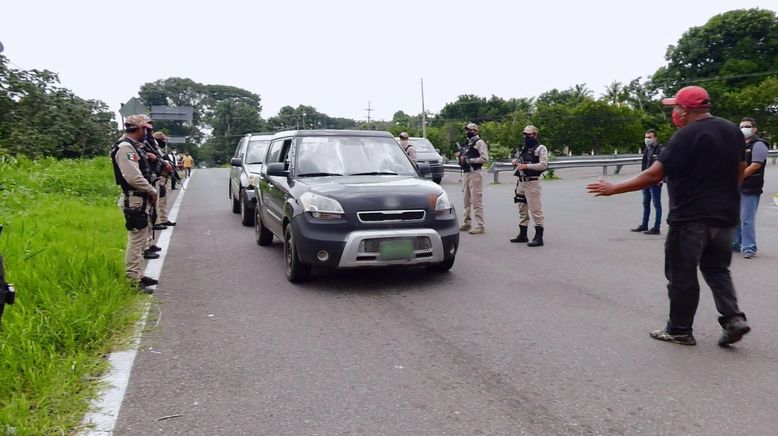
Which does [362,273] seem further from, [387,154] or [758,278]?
[758,278]

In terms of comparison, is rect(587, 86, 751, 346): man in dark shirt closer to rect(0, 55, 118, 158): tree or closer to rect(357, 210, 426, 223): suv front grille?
rect(357, 210, 426, 223): suv front grille

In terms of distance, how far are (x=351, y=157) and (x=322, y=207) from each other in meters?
1.35

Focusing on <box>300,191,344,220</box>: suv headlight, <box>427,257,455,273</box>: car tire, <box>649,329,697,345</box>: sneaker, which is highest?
<box>300,191,344,220</box>: suv headlight

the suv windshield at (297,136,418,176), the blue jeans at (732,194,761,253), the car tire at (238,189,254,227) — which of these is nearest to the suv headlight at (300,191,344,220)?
the suv windshield at (297,136,418,176)

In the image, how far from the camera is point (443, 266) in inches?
289

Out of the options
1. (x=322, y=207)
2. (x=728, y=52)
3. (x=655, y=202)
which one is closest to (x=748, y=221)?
(x=655, y=202)

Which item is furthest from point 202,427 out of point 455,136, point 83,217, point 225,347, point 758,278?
point 455,136

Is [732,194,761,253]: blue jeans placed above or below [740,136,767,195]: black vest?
below

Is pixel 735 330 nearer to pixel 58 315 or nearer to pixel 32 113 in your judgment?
pixel 58 315

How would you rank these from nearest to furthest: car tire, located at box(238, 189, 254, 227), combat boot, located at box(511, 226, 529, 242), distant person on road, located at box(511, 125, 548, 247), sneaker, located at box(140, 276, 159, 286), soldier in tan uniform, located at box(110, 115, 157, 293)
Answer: soldier in tan uniform, located at box(110, 115, 157, 293) → sneaker, located at box(140, 276, 159, 286) → distant person on road, located at box(511, 125, 548, 247) → combat boot, located at box(511, 226, 529, 242) → car tire, located at box(238, 189, 254, 227)

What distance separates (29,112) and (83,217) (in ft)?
32.5

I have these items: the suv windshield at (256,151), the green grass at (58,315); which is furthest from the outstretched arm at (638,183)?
the suv windshield at (256,151)

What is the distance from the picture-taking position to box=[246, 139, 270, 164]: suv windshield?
500 inches

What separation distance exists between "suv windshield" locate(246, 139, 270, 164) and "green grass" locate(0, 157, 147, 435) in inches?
122
